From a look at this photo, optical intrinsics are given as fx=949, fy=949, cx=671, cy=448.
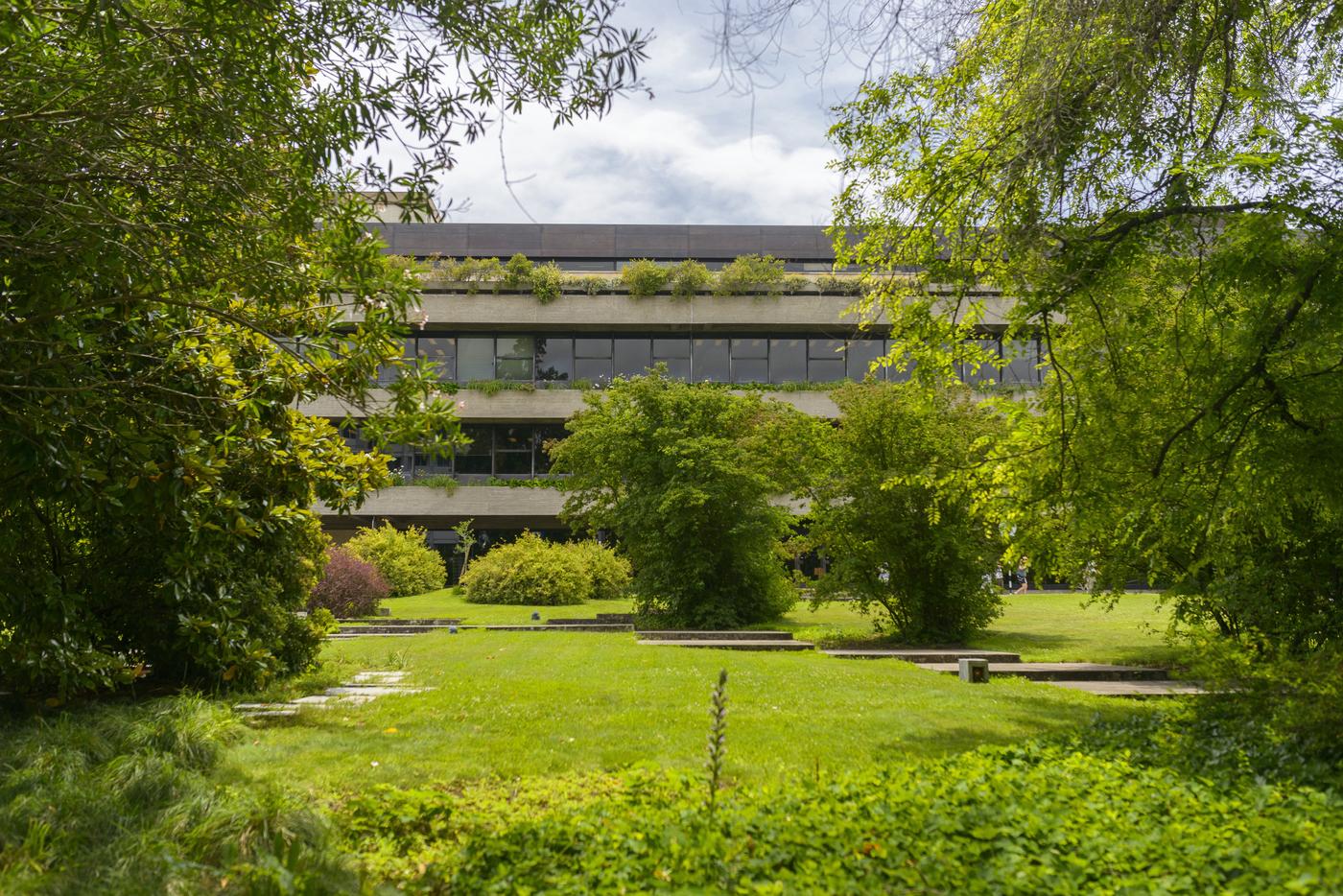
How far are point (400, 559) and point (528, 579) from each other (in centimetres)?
572

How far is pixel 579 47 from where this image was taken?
250 inches

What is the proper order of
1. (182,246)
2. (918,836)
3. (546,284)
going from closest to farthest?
1. (918,836)
2. (182,246)
3. (546,284)

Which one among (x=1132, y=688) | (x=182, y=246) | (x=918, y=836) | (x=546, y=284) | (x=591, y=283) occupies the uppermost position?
(x=591, y=283)

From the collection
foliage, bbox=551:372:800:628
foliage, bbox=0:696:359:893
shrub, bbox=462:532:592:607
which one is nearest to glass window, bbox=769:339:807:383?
shrub, bbox=462:532:592:607

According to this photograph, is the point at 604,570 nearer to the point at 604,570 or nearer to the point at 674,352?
the point at 604,570

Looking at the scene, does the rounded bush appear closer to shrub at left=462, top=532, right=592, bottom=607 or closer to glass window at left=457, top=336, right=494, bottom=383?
shrub at left=462, top=532, right=592, bottom=607

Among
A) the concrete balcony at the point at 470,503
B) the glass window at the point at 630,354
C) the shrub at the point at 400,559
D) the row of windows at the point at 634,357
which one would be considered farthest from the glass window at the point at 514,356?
the shrub at the point at 400,559

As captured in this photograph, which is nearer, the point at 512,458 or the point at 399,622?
the point at 399,622

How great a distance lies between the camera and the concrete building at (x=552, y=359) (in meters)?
38.3

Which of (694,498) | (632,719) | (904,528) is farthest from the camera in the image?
(694,498)

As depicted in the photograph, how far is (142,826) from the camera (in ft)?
15.8

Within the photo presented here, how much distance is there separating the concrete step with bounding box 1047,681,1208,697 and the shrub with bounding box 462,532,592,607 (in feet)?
59.2

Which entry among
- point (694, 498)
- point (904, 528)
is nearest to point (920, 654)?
point (904, 528)

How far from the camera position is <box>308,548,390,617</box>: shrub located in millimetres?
22078
